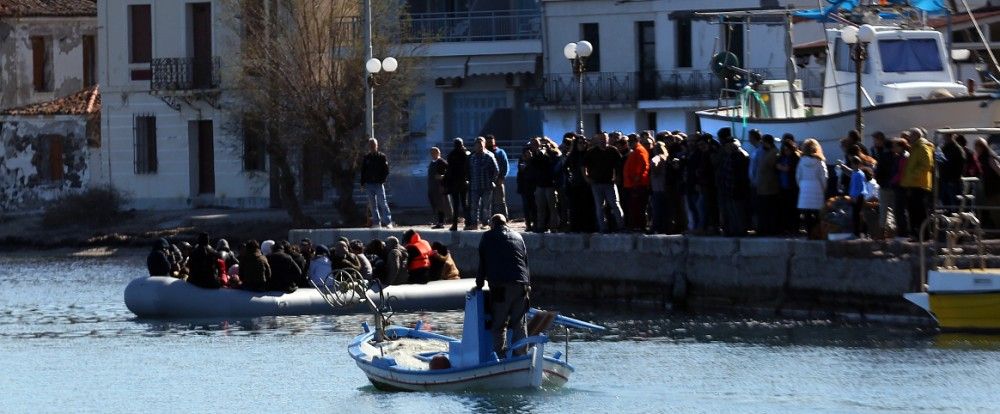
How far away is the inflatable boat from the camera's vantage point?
30.4m

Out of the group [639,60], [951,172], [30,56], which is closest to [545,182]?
[951,172]

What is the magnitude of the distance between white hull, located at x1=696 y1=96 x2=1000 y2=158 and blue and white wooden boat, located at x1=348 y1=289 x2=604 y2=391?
9896 millimetres

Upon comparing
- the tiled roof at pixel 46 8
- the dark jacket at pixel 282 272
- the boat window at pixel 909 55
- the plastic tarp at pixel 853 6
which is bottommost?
the dark jacket at pixel 282 272

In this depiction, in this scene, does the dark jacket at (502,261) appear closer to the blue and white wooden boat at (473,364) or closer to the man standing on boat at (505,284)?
the man standing on boat at (505,284)

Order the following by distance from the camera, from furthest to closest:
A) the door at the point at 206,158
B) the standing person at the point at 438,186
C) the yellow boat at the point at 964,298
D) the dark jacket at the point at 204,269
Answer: the door at the point at 206,158
the standing person at the point at 438,186
the dark jacket at the point at 204,269
the yellow boat at the point at 964,298

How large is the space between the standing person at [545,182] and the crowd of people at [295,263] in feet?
6.42

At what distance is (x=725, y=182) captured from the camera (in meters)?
28.9

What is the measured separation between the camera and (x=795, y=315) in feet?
94.5

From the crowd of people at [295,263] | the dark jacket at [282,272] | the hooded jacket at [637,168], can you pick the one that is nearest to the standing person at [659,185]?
the hooded jacket at [637,168]

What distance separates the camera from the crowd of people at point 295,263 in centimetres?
3066

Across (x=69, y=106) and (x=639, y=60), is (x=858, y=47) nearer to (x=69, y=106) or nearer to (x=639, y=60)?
(x=639, y=60)

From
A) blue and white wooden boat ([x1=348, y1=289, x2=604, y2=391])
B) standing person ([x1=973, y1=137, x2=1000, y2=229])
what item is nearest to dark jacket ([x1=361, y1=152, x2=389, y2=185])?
standing person ([x1=973, y1=137, x2=1000, y2=229])

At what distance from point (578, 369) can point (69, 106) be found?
121 feet

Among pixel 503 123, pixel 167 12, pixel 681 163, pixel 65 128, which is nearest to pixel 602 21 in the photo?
pixel 503 123
